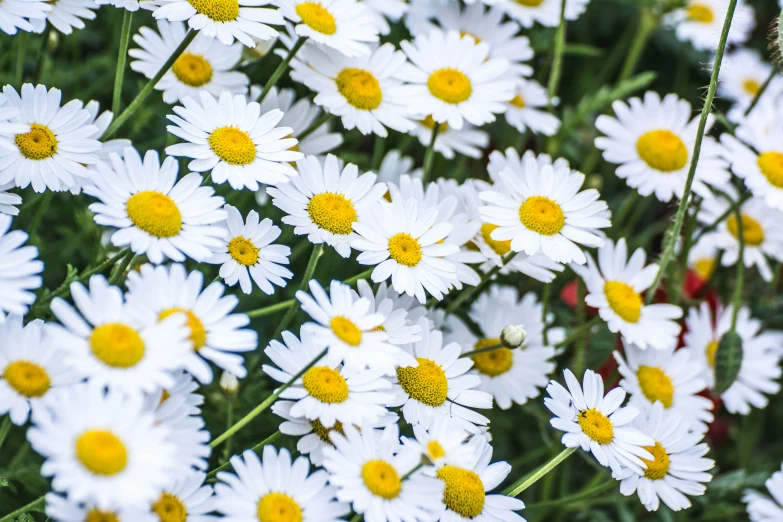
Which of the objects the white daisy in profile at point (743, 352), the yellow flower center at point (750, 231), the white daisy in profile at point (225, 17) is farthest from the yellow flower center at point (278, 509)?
the yellow flower center at point (750, 231)

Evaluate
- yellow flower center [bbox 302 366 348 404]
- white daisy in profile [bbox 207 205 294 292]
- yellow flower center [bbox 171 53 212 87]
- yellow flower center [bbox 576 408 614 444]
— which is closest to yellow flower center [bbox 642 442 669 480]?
yellow flower center [bbox 576 408 614 444]

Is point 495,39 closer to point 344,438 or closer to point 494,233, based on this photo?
point 494,233

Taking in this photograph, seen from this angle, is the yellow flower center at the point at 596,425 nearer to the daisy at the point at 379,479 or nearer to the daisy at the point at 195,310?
the daisy at the point at 379,479

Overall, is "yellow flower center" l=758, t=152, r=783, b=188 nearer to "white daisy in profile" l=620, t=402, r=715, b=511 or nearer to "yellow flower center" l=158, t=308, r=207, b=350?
"white daisy in profile" l=620, t=402, r=715, b=511

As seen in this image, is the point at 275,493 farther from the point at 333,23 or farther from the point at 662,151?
the point at 662,151

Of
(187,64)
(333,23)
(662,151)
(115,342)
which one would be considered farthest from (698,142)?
(115,342)
